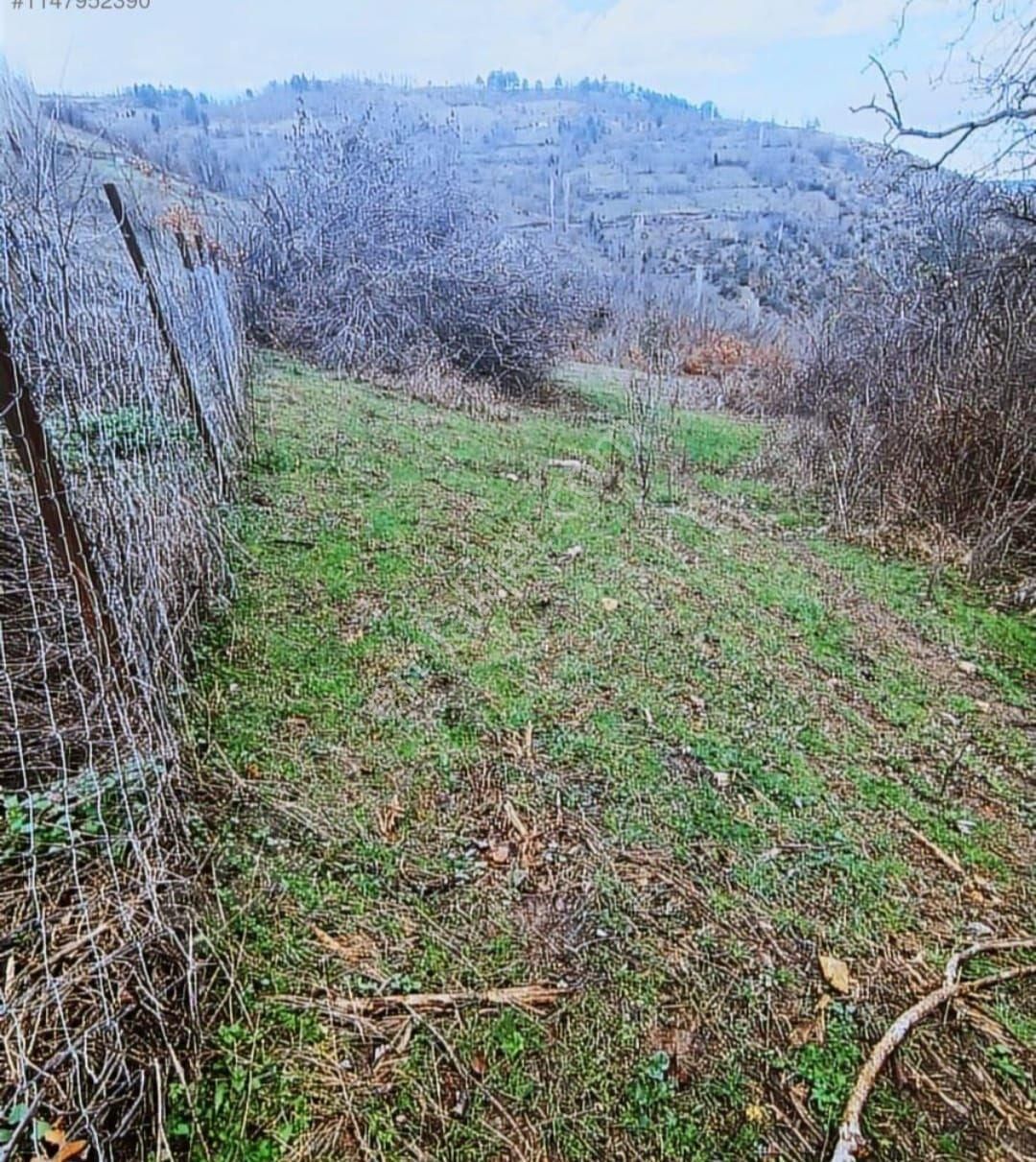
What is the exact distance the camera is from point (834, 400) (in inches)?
224

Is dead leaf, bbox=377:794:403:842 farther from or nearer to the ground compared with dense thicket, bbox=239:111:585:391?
nearer to the ground

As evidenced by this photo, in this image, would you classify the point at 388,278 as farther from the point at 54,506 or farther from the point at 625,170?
the point at 625,170

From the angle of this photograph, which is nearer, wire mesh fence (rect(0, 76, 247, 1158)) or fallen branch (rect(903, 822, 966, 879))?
wire mesh fence (rect(0, 76, 247, 1158))

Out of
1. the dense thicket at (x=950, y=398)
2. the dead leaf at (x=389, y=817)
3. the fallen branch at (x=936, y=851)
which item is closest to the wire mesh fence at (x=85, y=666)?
the dead leaf at (x=389, y=817)

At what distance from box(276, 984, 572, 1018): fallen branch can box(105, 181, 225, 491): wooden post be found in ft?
8.55

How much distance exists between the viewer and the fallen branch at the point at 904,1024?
1.32m

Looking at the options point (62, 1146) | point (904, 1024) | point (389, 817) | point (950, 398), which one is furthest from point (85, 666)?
point (950, 398)

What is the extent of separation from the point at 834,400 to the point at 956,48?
227 cm

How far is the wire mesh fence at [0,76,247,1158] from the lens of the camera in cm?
120

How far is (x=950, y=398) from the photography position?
433 centimetres

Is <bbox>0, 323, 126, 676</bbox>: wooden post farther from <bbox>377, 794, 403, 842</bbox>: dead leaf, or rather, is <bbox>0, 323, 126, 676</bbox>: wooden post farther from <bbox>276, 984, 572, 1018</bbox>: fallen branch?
<bbox>276, 984, 572, 1018</bbox>: fallen branch

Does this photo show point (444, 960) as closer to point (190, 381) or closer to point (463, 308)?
point (190, 381)

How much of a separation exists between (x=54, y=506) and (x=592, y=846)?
1.55 meters

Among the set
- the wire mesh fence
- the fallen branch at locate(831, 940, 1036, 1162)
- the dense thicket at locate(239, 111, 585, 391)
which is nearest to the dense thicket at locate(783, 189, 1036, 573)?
the fallen branch at locate(831, 940, 1036, 1162)
